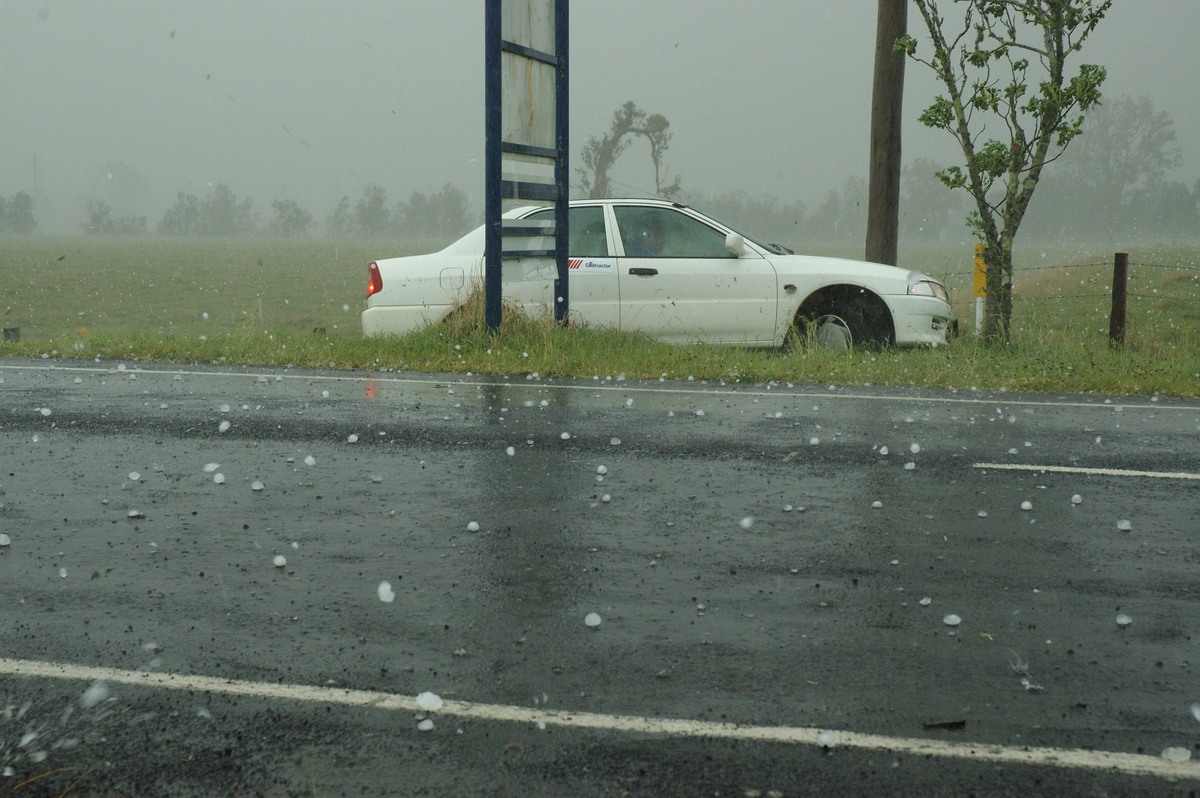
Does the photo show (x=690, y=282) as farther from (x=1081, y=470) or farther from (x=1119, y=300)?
(x=1081, y=470)

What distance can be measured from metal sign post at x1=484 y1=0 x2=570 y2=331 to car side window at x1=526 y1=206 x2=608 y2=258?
0.51 feet

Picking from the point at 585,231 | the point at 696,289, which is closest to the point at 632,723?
the point at 696,289

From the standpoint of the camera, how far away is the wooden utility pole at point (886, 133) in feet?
48.5

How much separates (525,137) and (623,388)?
4.03 metres

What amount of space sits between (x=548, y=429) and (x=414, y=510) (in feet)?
7.81

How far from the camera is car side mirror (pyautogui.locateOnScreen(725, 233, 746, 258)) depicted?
39.3 ft

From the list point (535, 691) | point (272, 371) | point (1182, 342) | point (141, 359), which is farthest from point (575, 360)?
point (535, 691)

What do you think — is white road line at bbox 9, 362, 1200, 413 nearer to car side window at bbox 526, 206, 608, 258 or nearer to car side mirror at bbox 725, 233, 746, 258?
car side mirror at bbox 725, 233, 746, 258

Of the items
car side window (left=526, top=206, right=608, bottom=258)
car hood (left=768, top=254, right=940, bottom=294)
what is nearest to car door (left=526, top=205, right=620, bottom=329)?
car side window (left=526, top=206, right=608, bottom=258)

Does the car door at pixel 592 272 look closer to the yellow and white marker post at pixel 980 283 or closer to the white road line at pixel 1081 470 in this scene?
the yellow and white marker post at pixel 980 283

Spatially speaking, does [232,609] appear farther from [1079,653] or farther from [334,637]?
[1079,653]

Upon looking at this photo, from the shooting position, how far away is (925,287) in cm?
1212

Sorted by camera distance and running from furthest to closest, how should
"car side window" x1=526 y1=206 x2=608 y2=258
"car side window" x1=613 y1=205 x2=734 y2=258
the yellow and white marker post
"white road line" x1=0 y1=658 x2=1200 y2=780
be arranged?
the yellow and white marker post, "car side window" x1=526 y1=206 x2=608 y2=258, "car side window" x1=613 y1=205 x2=734 y2=258, "white road line" x1=0 y1=658 x2=1200 y2=780

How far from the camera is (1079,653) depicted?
3.68 m
